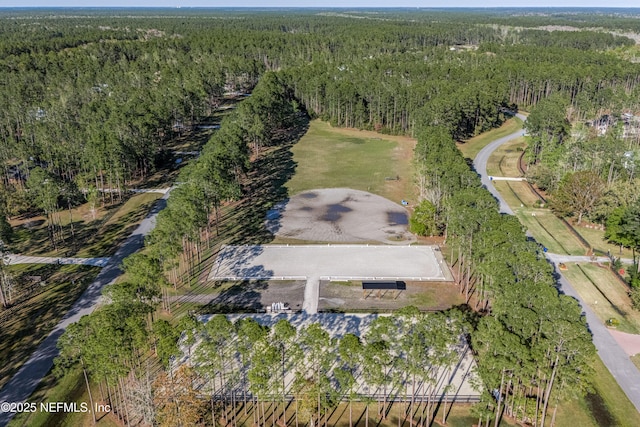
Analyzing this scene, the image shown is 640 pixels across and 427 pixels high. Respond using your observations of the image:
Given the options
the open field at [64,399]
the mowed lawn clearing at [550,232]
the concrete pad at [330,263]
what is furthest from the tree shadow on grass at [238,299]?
the mowed lawn clearing at [550,232]

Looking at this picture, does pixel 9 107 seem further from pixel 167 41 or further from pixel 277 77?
pixel 167 41

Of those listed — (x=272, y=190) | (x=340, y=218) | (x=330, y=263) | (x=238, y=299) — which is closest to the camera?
(x=238, y=299)

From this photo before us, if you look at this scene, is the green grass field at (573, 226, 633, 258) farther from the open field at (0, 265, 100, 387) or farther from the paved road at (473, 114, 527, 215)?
the open field at (0, 265, 100, 387)

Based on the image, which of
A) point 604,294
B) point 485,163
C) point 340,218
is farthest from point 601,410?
point 485,163

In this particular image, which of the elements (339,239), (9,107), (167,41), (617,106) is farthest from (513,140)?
(167,41)

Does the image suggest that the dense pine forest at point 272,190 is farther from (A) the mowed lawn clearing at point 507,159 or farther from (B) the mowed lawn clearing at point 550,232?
(A) the mowed lawn clearing at point 507,159

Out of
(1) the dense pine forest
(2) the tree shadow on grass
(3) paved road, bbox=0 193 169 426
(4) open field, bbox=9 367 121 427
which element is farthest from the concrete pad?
(4) open field, bbox=9 367 121 427

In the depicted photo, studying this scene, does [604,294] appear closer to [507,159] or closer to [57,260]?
[507,159]
